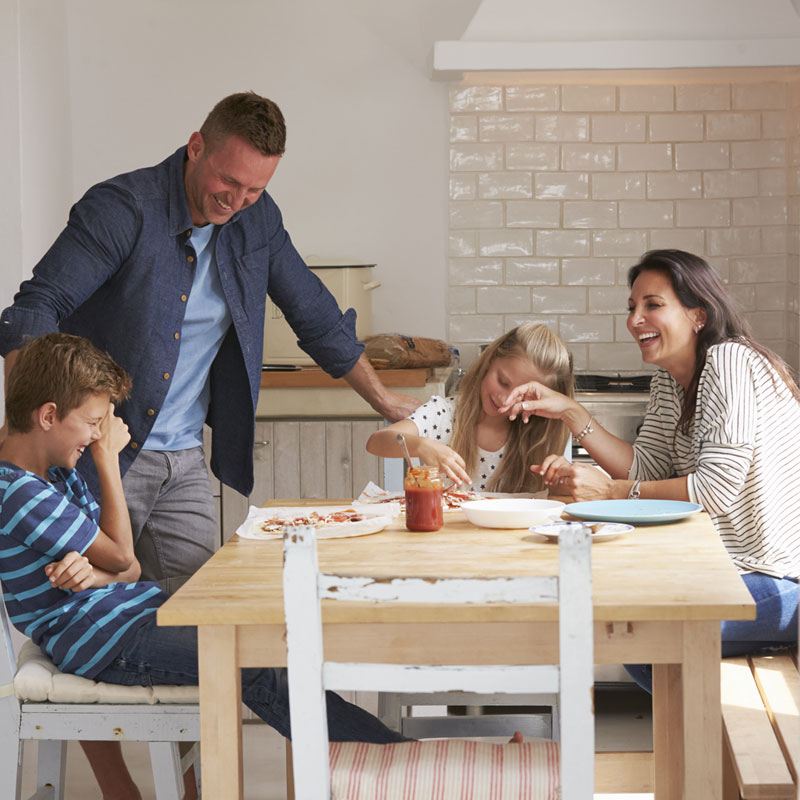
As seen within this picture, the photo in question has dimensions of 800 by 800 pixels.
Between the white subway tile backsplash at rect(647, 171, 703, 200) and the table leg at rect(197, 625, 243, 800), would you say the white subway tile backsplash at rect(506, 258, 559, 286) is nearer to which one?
the white subway tile backsplash at rect(647, 171, 703, 200)

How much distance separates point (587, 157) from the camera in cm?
405

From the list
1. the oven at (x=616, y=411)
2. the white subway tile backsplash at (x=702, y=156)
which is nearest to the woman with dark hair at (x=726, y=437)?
the oven at (x=616, y=411)

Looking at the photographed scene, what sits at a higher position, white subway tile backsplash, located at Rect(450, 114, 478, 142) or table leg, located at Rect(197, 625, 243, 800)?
white subway tile backsplash, located at Rect(450, 114, 478, 142)

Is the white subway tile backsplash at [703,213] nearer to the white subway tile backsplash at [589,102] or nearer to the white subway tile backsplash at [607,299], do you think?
the white subway tile backsplash at [607,299]

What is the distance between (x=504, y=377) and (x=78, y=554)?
1.22 meters

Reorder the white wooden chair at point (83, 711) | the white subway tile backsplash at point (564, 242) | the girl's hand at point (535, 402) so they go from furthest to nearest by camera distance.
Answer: the white subway tile backsplash at point (564, 242), the girl's hand at point (535, 402), the white wooden chair at point (83, 711)

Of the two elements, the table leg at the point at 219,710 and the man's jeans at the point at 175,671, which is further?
the man's jeans at the point at 175,671

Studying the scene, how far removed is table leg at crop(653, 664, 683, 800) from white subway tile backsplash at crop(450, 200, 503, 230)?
2.23 meters

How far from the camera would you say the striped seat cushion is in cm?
149

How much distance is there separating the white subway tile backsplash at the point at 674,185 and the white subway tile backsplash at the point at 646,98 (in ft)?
0.80

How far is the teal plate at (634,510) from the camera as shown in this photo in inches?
81.6

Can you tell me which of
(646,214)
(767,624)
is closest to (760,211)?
(646,214)

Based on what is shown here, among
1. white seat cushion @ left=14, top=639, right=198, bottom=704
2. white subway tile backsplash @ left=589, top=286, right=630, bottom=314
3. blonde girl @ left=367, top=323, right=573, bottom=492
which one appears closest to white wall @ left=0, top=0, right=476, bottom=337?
white subway tile backsplash @ left=589, top=286, right=630, bottom=314

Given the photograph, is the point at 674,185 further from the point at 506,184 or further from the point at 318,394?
the point at 318,394
